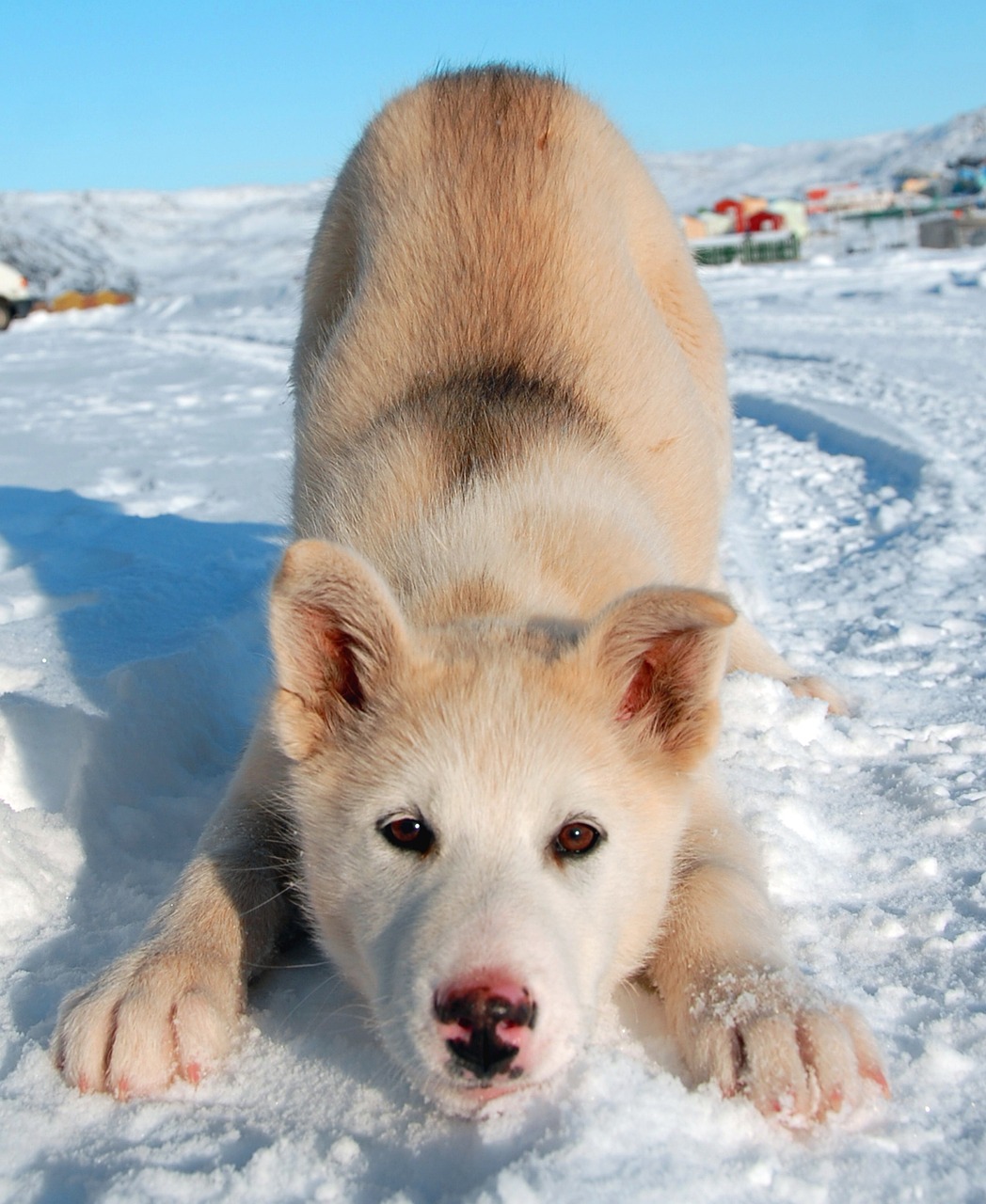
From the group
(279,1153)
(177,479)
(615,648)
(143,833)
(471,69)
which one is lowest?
(177,479)

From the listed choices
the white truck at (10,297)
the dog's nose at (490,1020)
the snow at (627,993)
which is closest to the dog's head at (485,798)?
the dog's nose at (490,1020)

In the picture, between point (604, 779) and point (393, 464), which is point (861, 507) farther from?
point (604, 779)

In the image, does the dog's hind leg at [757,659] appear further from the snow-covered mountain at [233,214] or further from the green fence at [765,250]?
the green fence at [765,250]

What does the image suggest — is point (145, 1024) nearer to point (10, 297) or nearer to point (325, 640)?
point (325, 640)

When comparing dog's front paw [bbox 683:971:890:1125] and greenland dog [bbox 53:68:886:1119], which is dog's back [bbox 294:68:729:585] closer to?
greenland dog [bbox 53:68:886:1119]

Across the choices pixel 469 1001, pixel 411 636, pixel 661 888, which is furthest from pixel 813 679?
pixel 469 1001
